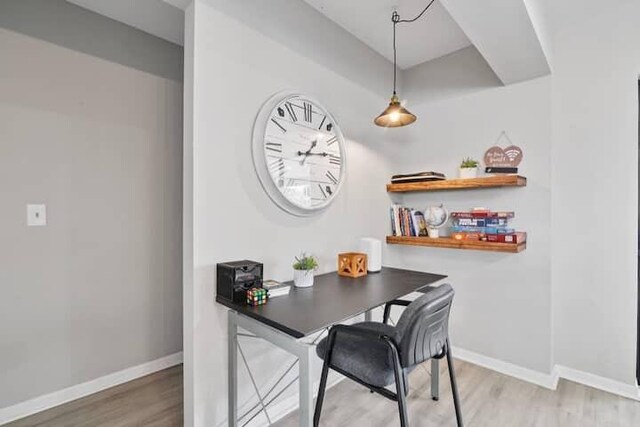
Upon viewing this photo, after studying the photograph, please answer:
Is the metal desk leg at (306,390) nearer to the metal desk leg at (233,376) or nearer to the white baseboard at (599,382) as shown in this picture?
the metal desk leg at (233,376)

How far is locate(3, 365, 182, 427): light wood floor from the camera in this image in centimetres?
169

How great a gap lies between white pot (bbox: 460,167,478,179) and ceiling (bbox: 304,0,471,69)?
3.36 feet

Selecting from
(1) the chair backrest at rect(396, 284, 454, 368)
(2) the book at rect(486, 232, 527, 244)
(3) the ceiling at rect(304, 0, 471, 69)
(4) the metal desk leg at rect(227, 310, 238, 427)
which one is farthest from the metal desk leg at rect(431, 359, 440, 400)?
(3) the ceiling at rect(304, 0, 471, 69)

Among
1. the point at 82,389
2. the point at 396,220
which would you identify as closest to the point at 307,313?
the point at 396,220

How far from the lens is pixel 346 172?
2.29 m

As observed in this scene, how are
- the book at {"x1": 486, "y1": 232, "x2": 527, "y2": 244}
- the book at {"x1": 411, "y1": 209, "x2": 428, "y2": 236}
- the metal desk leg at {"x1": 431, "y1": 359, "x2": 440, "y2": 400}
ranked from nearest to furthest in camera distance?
the metal desk leg at {"x1": 431, "y1": 359, "x2": 440, "y2": 400}
the book at {"x1": 486, "y1": 232, "x2": 527, "y2": 244}
the book at {"x1": 411, "y1": 209, "x2": 428, "y2": 236}

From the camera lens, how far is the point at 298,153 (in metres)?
1.89

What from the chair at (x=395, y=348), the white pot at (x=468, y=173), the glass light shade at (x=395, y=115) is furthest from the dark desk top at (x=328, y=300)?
the glass light shade at (x=395, y=115)

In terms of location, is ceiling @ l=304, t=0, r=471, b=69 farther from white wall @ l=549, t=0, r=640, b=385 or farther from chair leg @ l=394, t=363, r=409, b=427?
chair leg @ l=394, t=363, r=409, b=427

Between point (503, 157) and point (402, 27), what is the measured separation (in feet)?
4.04

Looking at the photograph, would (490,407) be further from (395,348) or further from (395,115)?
(395,115)

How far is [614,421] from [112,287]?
3197mm

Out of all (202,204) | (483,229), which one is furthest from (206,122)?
→ (483,229)

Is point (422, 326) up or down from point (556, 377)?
up
